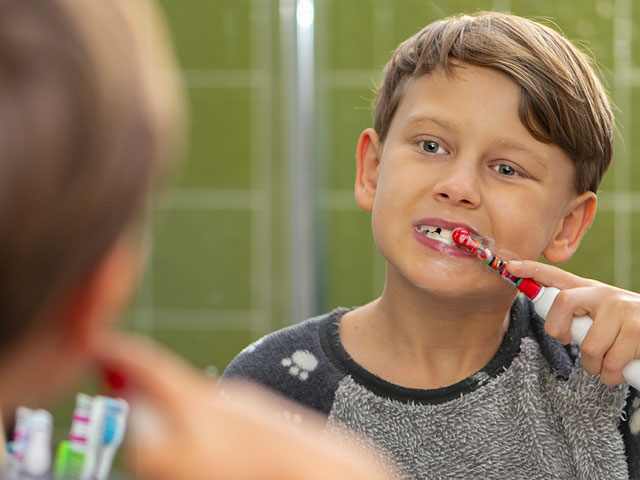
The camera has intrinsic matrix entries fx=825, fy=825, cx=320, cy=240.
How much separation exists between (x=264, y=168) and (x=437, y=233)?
72 centimetres

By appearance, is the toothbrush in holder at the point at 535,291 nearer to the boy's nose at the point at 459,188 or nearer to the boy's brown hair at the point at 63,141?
the boy's nose at the point at 459,188

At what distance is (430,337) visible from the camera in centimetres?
80

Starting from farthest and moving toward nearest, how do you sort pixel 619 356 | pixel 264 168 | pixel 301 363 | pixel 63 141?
pixel 264 168
pixel 301 363
pixel 619 356
pixel 63 141

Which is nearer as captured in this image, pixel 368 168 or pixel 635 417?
pixel 635 417

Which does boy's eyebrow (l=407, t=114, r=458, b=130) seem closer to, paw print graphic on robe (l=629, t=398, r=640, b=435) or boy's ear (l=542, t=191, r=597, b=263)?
boy's ear (l=542, t=191, r=597, b=263)

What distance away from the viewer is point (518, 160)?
746mm

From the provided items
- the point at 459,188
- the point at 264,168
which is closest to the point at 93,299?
the point at 459,188

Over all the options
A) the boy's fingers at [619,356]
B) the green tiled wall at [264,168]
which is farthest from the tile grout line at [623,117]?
the boy's fingers at [619,356]

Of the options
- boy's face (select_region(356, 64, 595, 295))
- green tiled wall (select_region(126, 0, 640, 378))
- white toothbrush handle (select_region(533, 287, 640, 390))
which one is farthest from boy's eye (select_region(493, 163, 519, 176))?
green tiled wall (select_region(126, 0, 640, 378))

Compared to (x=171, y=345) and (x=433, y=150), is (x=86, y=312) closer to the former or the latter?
(x=433, y=150)

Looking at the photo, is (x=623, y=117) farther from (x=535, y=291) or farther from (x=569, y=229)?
(x=535, y=291)

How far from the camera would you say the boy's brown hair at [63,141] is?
0.67 feet

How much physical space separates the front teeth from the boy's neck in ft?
0.23

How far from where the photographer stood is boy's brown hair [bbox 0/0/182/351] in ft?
0.67
